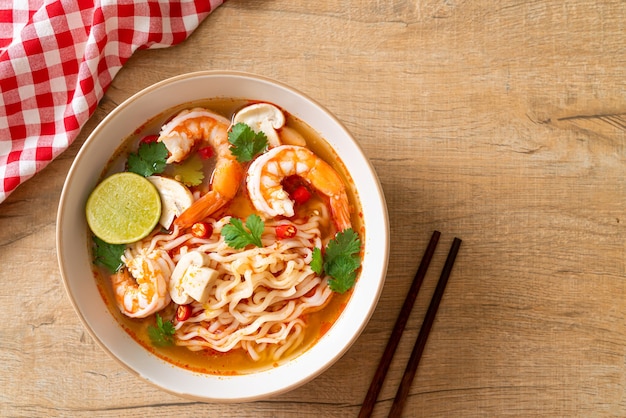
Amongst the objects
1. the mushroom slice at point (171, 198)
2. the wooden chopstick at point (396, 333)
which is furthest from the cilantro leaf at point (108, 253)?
the wooden chopstick at point (396, 333)

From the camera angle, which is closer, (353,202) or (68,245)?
(68,245)

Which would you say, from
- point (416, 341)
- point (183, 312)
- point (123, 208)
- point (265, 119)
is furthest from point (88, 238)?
point (416, 341)

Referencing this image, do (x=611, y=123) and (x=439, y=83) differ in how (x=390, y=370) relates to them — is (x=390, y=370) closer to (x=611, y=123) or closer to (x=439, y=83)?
(x=439, y=83)

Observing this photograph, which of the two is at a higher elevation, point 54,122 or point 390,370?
point 54,122

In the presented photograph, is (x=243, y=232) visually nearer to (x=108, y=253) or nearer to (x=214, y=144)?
(x=214, y=144)

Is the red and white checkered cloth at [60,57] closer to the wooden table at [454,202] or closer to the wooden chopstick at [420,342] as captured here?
the wooden table at [454,202]

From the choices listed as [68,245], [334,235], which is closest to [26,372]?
[68,245]

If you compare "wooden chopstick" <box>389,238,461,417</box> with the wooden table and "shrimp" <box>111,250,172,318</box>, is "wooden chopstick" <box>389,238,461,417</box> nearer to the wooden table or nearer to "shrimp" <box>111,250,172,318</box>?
the wooden table
